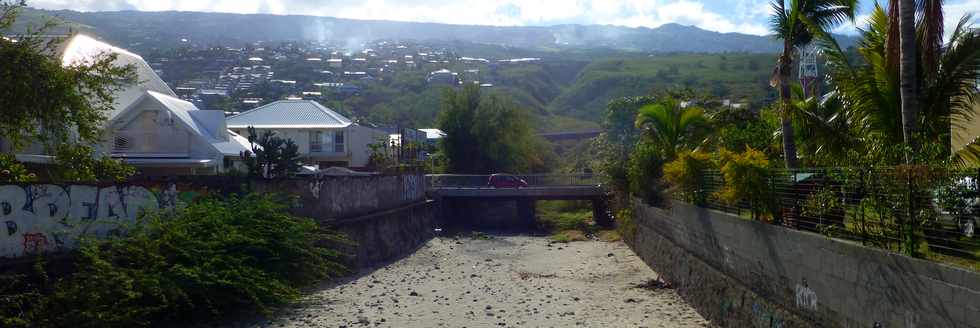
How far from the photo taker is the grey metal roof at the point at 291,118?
185 feet

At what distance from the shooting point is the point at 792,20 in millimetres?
17453

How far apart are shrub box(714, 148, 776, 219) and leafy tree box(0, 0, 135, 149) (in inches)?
538

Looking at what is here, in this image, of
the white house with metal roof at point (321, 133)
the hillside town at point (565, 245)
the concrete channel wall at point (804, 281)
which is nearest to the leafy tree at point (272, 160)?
the hillside town at point (565, 245)

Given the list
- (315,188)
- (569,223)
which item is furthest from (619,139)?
(315,188)

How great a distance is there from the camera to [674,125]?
97.8ft

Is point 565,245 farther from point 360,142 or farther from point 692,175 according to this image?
point 360,142

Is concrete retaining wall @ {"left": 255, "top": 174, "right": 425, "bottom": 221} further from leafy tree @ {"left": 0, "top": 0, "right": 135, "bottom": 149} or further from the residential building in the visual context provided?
the residential building

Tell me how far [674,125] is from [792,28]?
40.4 ft

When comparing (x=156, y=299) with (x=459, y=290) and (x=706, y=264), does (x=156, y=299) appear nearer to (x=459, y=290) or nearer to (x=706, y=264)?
(x=459, y=290)

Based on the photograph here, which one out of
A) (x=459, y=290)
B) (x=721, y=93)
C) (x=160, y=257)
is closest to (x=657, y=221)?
Result: (x=459, y=290)

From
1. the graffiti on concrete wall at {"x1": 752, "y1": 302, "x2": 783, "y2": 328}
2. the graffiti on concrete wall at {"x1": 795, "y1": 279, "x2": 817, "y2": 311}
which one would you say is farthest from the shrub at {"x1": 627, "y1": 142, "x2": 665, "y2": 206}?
the graffiti on concrete wall at {"x1": 795, "y1": 279, "x2": 817, "y2": 311}

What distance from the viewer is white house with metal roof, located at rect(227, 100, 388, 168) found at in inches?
2208

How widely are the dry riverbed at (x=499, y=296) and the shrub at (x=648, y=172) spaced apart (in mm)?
2250

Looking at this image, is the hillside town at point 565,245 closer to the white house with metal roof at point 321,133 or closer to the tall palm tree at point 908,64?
the tall palm tree at point 908,64
